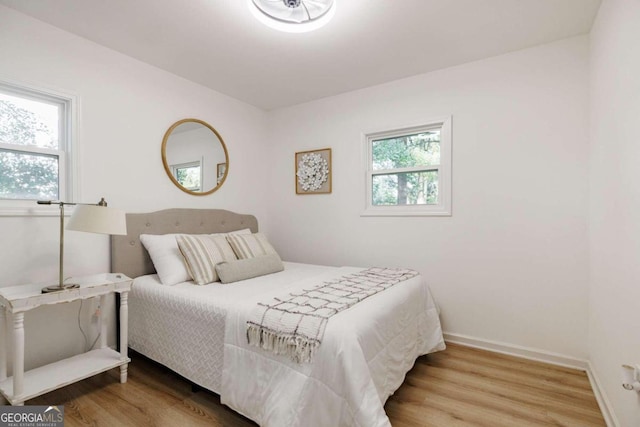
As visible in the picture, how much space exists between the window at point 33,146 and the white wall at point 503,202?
2481mm

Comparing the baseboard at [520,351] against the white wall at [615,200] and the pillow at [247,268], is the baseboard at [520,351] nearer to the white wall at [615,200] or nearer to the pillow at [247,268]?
the white wall at [615,200]

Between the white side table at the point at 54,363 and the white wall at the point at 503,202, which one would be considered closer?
the white side table at the point at 54,363

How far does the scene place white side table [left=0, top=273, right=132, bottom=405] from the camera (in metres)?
1.66

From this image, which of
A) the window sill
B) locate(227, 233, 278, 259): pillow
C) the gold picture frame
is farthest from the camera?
the gold picture frame

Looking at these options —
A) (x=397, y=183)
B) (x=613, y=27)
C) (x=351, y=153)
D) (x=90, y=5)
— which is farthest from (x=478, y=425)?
(x=90, y=5)

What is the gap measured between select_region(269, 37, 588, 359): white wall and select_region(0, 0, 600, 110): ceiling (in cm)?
24

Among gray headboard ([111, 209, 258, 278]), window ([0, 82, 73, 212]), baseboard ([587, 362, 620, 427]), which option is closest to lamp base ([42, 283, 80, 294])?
gray headboard ([111, 209, 258, 278])

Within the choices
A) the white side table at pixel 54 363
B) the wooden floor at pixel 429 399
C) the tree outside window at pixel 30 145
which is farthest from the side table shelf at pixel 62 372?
the tree outside window at pixel 30 145

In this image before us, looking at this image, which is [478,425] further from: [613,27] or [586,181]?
[613,27]

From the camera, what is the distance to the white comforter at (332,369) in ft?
4.46

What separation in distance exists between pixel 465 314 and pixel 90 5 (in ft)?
11.9

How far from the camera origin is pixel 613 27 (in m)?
1.67

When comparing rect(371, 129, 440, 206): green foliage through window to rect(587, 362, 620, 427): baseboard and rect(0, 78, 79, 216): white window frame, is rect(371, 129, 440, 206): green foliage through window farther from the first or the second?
rect(0, 78, 79, 216): white window frame

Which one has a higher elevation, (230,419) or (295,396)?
(295,396)
